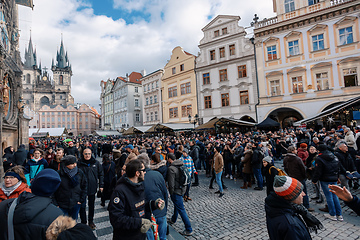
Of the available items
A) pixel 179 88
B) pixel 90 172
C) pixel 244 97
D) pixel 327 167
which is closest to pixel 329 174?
pixel 327 167

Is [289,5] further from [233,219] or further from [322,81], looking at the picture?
[233,219]

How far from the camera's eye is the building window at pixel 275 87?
69.0 ft

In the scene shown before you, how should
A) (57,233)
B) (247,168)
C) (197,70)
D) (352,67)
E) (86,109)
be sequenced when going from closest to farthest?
(57,233) → (247,168) → (352,67) → (197,70) → (86,109)

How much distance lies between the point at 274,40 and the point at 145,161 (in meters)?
22.4

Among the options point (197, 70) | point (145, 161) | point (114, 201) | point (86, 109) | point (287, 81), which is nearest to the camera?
point (114, 201)

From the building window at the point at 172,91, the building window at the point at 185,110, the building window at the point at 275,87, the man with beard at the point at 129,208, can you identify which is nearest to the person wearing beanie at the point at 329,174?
the man with beard at the point at 129,208

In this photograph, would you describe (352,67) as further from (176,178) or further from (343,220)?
(176,178)

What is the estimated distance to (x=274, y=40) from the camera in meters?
21.0

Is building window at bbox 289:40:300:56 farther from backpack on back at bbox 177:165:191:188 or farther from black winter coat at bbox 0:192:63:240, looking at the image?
black winter coat at bbox 0:192:63:240

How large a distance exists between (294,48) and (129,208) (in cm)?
2318

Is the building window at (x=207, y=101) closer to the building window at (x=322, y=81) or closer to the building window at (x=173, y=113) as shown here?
the building window at (x=173, y=113)

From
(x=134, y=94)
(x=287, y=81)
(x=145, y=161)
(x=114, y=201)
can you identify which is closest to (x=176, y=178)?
(x=145, y=161)

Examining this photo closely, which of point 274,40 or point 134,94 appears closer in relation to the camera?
point 274,40

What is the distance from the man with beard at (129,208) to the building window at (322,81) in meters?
21.8
